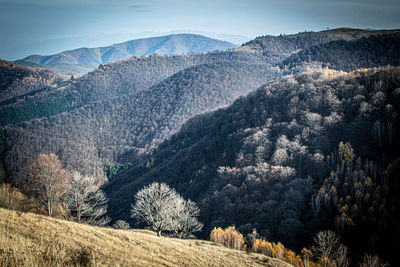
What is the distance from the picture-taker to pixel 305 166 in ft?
317

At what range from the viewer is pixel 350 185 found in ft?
253

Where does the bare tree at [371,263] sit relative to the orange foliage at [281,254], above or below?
above

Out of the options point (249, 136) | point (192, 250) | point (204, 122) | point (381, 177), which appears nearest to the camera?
point (192, 250)

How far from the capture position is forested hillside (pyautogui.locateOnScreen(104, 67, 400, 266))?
7044cm

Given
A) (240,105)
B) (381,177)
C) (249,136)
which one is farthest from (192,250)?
(240,105)

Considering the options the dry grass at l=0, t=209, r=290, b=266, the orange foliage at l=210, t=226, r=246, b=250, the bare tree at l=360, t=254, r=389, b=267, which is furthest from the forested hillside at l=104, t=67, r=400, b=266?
the dry grass at l=0, t=209, r=290, b=266

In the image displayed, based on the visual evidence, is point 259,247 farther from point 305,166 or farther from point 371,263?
point 305,166

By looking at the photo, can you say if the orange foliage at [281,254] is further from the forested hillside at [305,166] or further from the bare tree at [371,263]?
the forested hillside at [305,166]

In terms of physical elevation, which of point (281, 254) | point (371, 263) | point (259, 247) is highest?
point (371, 263)

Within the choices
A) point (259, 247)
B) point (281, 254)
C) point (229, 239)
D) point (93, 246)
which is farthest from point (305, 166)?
point (93, 246)

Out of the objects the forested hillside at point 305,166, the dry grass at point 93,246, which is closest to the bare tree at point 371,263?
the forested hillside at point 305,166

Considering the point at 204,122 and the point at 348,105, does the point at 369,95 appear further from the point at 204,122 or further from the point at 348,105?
the point at 204,122

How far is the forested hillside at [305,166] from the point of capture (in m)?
70.4

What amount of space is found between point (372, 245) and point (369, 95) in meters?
74.2
